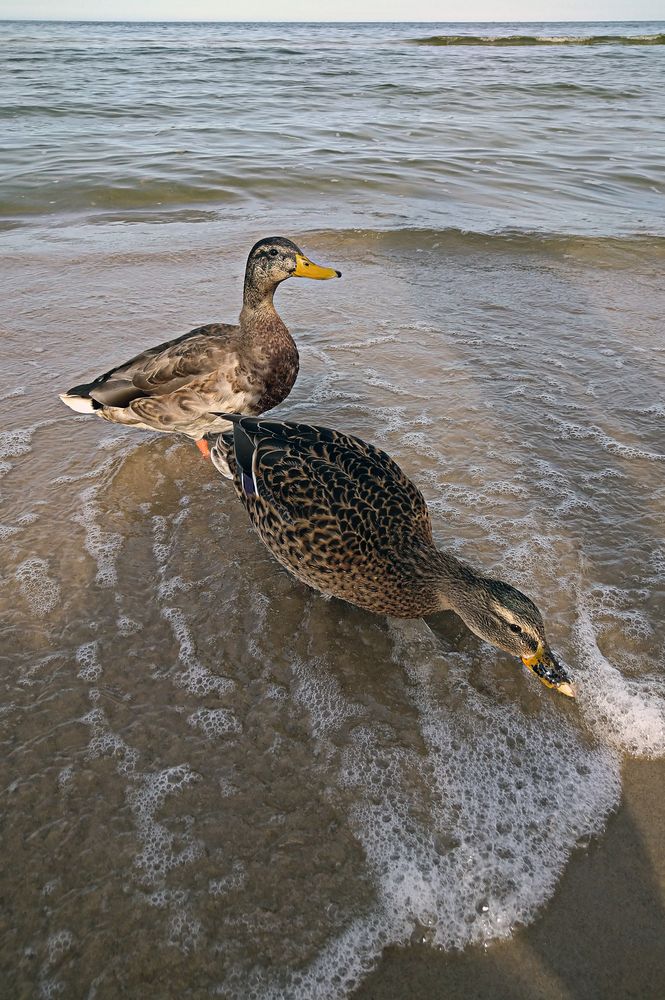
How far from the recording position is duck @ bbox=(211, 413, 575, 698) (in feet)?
9.44

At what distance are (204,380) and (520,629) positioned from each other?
8.55 feet

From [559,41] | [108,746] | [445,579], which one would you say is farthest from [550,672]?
[559,41]

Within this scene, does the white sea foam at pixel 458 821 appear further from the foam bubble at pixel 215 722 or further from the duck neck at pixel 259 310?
the duck neck at pixel 259 310

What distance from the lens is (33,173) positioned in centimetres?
1028

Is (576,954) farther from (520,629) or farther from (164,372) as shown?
(164,372)

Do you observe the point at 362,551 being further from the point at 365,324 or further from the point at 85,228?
the point at 85,228

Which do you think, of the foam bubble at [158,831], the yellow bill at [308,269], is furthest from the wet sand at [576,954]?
the yellow bill at [308,269]

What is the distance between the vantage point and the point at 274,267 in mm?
4551

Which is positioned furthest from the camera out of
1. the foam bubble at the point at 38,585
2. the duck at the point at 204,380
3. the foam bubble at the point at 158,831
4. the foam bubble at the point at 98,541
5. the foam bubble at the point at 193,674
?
the duck at the point at 204,380

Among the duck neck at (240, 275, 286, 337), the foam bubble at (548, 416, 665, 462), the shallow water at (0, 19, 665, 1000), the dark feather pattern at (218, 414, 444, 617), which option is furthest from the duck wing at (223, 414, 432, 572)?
the foam bubble at (548, 416, 665, 462)

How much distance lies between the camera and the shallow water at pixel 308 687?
6.83 ft

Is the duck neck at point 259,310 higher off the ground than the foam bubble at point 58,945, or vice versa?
the duck neck at point 259,310

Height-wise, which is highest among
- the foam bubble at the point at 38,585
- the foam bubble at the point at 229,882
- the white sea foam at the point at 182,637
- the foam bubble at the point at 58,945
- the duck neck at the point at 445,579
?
the duck neck at the point at 445,579

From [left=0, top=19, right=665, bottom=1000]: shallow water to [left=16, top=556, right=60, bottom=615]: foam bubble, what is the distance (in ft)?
0.04
